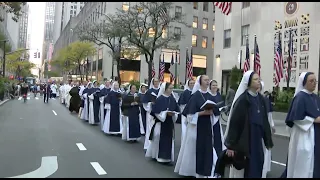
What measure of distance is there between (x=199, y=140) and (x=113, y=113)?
699cm

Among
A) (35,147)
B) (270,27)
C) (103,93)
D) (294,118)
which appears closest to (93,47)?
(270,27)

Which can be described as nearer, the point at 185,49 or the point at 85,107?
the point at 85,107

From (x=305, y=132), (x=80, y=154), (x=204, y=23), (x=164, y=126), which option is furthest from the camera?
(x=204, y=23)

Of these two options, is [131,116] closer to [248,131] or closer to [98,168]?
[98,168]

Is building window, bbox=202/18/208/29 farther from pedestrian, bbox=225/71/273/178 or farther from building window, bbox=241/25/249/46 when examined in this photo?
pedestrian, bbox=225/71/273/178

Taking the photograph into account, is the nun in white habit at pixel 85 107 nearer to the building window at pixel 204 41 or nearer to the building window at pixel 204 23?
the building window at pixel 204 23

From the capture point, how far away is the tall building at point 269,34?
26297 mm

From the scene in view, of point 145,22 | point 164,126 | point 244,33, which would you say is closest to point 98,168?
point 164,126

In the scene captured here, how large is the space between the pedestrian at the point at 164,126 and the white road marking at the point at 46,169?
88.2 inches

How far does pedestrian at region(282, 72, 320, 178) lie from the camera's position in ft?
17.6

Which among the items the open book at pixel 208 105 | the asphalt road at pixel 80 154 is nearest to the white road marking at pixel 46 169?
the asphalt road at pixel 80 154

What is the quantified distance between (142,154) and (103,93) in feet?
20.0

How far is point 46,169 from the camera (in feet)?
24.1

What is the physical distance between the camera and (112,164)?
7977mm
